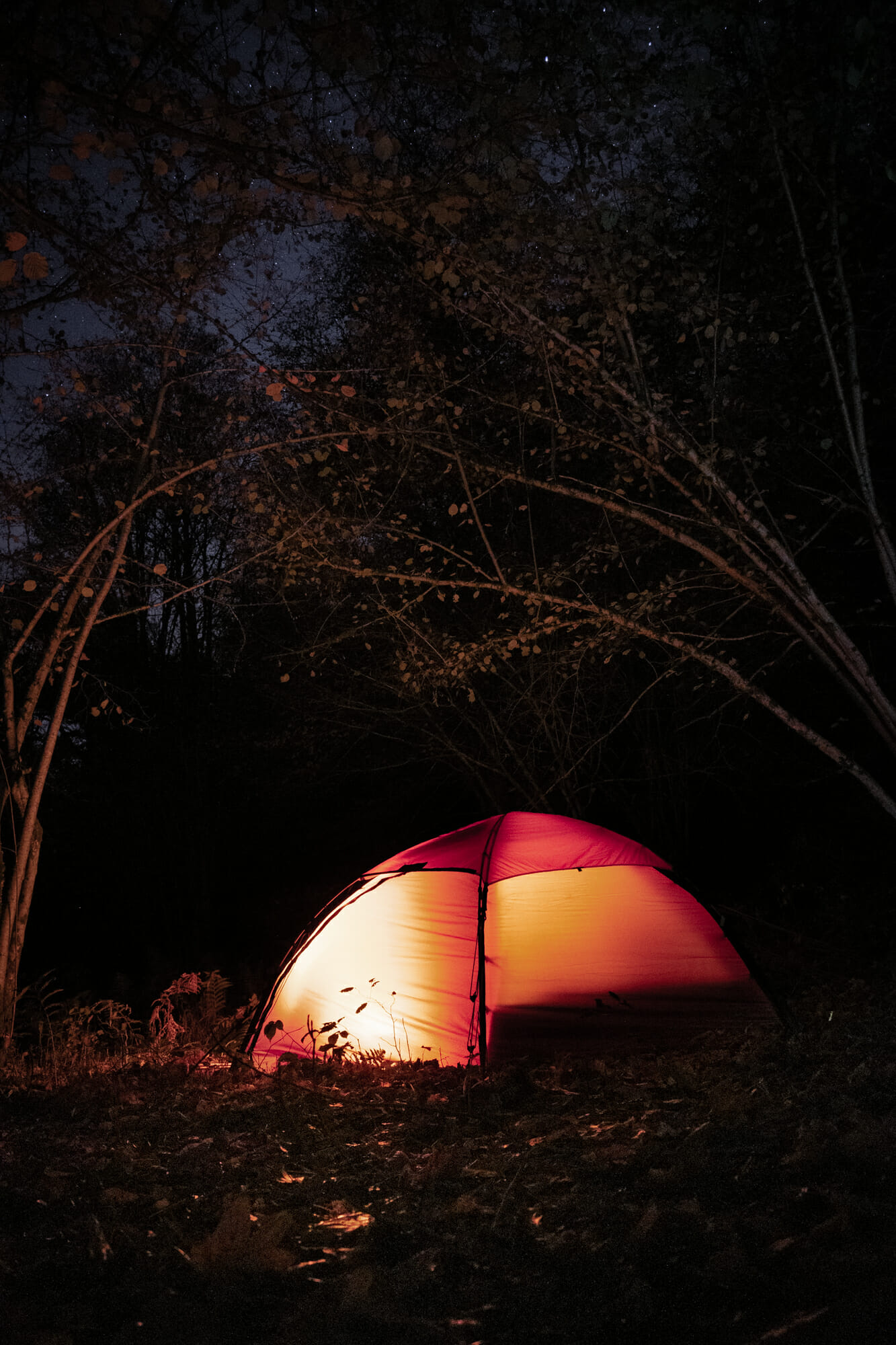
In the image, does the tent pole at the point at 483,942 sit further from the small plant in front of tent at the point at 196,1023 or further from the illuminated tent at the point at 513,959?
the small plant in front of tent at the point at 196,1023

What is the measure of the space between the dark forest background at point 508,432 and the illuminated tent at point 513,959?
0.58 metres

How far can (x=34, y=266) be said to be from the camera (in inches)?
140

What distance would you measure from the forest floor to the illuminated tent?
0.63 meters

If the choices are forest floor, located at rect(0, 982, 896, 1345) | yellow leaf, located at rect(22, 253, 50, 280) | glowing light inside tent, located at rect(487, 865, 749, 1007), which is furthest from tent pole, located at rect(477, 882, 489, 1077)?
yellow leaf, located at rect(22, 253, 50, 280)

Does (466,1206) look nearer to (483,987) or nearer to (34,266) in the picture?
(483,987)

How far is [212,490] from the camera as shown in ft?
33.3

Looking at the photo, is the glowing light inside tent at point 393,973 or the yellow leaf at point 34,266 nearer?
the yellow leaf at point 34,266

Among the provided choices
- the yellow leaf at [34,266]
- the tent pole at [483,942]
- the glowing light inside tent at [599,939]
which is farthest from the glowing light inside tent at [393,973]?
the yellow leaf at [34,266]

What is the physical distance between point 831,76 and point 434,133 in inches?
146

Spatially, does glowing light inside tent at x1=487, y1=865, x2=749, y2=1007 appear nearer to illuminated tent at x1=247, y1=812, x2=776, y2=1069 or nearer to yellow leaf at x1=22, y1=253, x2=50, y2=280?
illuminated tent at x1=247, y1=812, x2=776, y2=1069

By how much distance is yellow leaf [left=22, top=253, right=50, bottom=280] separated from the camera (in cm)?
354

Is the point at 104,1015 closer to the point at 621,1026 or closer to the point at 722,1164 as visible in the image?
the point at 621,1026

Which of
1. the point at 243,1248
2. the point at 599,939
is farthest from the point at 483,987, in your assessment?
the point at 243,1248

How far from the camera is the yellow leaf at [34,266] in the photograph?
3.54 m
